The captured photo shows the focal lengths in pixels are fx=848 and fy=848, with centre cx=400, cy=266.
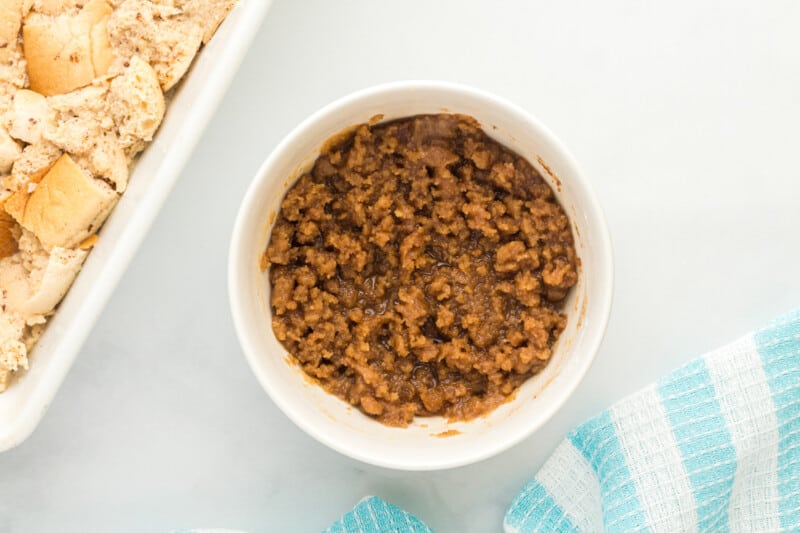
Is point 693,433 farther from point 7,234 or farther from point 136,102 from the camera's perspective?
point 7,234

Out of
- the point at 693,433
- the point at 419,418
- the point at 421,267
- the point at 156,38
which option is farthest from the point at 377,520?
the point at 156,38

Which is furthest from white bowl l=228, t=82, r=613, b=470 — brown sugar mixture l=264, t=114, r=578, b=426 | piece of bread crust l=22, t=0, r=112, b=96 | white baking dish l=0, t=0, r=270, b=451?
piece of bread crust l=22, t=0, r=112, b=96

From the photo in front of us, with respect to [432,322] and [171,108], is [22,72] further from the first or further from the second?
[432,322]

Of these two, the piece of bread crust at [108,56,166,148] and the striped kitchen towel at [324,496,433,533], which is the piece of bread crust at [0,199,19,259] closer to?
the piece of bread crust at [108,56,166,148]

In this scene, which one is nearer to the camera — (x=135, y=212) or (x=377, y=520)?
(x=135, y=212)

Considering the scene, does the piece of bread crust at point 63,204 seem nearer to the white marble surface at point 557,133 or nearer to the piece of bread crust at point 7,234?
the piece of bread crust at point 7,234
